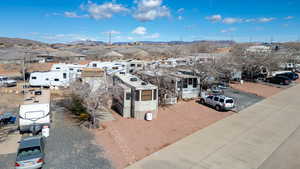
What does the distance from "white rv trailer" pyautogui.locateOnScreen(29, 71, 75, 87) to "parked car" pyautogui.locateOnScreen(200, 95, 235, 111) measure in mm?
18359

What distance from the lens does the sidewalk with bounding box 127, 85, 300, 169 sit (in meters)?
9.70

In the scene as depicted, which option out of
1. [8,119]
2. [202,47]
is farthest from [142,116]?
[202,47]

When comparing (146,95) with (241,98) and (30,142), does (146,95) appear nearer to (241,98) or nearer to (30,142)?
(30,142)

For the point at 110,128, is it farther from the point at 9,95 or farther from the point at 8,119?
the point at 9,95

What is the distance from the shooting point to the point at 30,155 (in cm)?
870

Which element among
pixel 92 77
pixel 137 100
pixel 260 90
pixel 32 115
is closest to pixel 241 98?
pixel 260 90

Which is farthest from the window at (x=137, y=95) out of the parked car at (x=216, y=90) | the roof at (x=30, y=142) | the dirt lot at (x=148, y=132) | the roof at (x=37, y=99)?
the parked car at (x=216, y=90)

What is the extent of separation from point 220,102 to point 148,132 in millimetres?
9123

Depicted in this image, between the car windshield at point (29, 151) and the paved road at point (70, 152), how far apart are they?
92 cm

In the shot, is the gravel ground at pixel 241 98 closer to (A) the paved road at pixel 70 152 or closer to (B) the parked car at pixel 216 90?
(B) the parked car at pixel 216 90

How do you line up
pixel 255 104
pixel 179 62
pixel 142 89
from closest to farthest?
pixel 142 89
pixel 255 104
pixel 179 62

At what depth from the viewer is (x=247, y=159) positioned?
10164mm

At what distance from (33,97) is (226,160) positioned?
554 inches

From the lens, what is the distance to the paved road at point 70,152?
30.9ft
